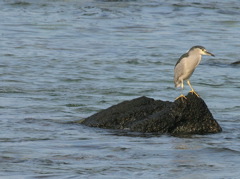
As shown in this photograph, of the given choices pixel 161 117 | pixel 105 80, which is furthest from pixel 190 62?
pixel 105 80

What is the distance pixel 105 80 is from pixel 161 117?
18.7ft

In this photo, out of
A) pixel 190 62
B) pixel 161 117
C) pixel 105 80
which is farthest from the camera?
pixel 105 80

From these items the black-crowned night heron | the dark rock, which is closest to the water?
the dark rock

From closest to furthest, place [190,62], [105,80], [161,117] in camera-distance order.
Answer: [190,62] < [161,117] < [105,80]

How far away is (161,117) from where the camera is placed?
10.9 meters

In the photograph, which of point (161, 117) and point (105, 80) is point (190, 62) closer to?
point (161, 117)

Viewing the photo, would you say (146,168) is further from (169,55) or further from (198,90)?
(169,55)

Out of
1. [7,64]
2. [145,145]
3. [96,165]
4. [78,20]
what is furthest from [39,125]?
[78,20]

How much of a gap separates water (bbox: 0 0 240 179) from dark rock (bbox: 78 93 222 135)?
241 millimetres

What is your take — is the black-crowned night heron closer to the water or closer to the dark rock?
the dark rock

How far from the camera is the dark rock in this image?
1088cm

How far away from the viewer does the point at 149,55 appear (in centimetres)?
2041

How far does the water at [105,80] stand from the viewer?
358 inches

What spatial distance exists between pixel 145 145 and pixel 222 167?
4.91 ft
